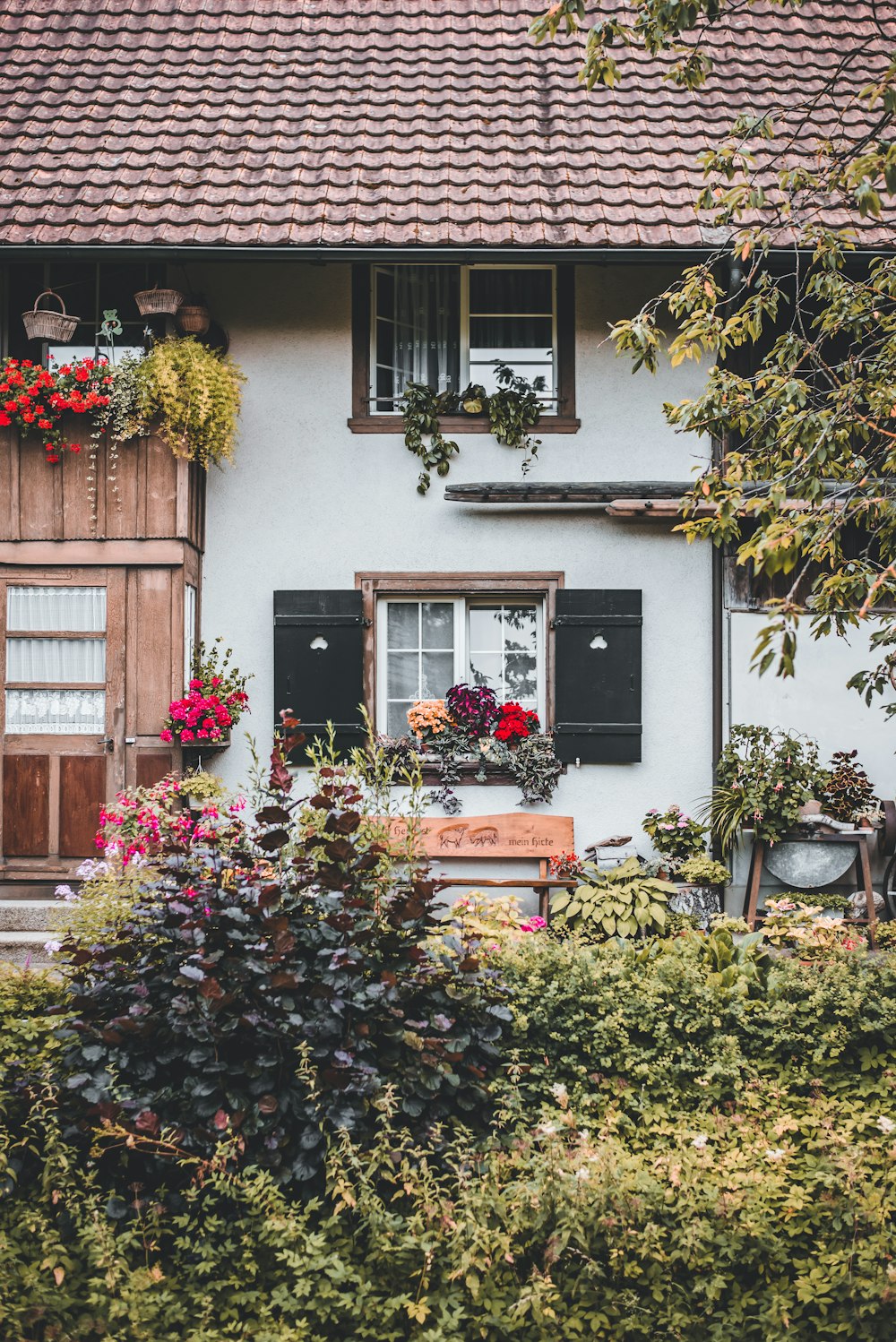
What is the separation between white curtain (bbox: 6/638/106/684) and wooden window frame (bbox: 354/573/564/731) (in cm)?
176

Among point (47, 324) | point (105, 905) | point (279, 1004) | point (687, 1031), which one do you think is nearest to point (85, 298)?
point (47, 324)

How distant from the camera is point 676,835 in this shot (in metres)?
7.36

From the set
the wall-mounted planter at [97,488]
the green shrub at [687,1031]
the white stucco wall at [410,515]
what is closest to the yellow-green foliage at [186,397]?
the wall-mounted planter at [97,488]

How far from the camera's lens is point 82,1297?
3195 millimetres

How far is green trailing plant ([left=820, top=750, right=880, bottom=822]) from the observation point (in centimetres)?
727

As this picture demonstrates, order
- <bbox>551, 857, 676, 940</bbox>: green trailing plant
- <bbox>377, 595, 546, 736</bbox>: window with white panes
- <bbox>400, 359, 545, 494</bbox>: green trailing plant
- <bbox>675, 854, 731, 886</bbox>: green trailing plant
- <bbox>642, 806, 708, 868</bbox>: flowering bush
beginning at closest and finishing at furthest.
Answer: <bbox>551, 857, 676, 940</bbox>: green trailing plant → <bbox>675, 854, 731, 886</bbox>: green trailing plant → <bbox>642, 806, 708, 868</bbox>: flowering bush → <bbox>400, 359, 545, 494</bbox>: green trailing plant → <bbox>377, 595, 546, 736</bbox>: window with white panes

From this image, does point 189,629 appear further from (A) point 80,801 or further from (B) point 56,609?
(A) point 80,801

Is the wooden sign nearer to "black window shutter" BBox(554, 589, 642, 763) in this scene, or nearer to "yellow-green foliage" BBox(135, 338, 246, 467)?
"black window shutter" BBox(554, 589, 642, 763)

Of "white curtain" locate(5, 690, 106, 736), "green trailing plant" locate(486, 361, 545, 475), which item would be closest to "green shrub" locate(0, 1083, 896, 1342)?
"white curtain" locate(5, 690, 106, 736)

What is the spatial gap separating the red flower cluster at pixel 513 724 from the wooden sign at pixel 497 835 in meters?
0.53

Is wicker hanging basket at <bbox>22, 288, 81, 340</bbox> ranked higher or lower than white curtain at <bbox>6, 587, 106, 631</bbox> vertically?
higher

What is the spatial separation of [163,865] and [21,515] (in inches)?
166

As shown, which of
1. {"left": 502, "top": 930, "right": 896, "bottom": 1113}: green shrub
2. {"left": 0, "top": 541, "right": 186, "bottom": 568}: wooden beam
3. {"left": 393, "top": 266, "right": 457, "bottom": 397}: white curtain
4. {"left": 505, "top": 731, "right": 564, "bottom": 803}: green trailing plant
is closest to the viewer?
{"left": 502, "top": 930, "right": 896, "bottom": 1113}: green shrub

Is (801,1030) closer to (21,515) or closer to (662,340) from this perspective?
(662,340)
